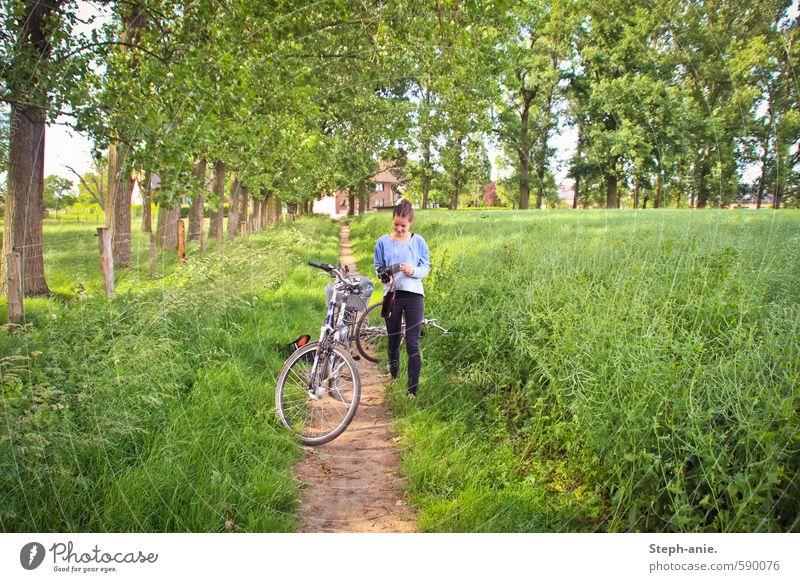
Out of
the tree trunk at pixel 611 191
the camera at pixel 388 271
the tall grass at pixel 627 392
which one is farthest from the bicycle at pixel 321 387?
the tree trunk at pixel 611 191

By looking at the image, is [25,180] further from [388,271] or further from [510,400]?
[510,400]

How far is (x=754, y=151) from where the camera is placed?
261cm

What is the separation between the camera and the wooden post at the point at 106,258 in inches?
212

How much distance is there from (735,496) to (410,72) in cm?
447

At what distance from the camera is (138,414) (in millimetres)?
3242

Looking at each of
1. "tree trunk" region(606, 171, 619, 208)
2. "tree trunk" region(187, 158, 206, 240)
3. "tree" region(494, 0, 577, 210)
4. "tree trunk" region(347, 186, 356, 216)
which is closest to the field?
"tree trunk" region(606, 171, 619, 208)

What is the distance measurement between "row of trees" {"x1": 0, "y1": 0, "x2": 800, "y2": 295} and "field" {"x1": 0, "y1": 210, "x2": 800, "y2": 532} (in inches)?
18.1

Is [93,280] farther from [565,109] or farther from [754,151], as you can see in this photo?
[754,151]

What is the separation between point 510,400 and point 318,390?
1.61m

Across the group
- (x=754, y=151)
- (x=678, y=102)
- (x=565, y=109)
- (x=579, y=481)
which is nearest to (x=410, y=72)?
(x=565, y=109)

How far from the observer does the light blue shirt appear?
4211 millimetres

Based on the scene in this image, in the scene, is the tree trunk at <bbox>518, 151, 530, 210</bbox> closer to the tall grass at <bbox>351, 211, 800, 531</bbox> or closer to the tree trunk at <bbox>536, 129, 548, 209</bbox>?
the tree trunk at <bbox>536, 129, 548, 209</bbox>
